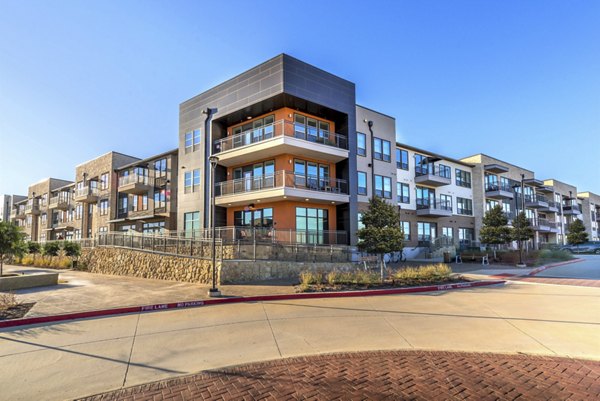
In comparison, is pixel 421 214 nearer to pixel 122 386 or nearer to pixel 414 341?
pixel 414 341

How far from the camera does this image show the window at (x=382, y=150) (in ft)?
96.4

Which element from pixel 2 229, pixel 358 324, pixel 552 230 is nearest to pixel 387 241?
pixel 358 324

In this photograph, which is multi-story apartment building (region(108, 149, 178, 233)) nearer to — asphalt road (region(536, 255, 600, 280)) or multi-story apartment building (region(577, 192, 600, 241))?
asphalt road (region(536, 255, 600, 280))

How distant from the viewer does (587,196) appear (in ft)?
245

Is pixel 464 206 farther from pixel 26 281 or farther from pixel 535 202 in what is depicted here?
pixel 26 281

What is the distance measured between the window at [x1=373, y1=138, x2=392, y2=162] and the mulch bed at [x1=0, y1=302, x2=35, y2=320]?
25.0m

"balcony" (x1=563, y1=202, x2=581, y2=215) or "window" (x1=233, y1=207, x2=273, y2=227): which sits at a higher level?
"balcony" (x1=563, y1=202, x2=581, y2=215)

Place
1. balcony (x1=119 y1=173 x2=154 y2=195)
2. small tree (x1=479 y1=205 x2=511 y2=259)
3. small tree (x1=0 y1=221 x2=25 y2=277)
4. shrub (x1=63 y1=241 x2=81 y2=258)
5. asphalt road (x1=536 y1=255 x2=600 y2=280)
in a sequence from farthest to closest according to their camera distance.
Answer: balcony (x1=119 y1=173 x2=154 y2=195), small tree (x1=479 y1=205 x2=511 y2=259), shrub (x1=63 y1=241 x2=81 y2=258), asphalt road (x1=536 y1=255 x2=600 y2=280), small tree (x1=0 y1=221 x2=25 y2=277)

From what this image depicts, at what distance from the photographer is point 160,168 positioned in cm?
3384

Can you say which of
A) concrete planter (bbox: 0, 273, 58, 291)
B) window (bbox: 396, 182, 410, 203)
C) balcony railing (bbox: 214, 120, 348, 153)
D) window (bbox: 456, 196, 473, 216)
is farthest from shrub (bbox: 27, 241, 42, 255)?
window (bbox: 456, 196, 473, 216)

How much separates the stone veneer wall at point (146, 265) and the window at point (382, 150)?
18.6 m

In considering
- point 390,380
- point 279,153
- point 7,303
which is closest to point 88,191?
point 279,153

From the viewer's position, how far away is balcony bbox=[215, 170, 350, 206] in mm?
21609

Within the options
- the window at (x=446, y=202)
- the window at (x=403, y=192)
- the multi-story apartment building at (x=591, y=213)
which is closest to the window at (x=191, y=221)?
the window at (x=403, y=192)
